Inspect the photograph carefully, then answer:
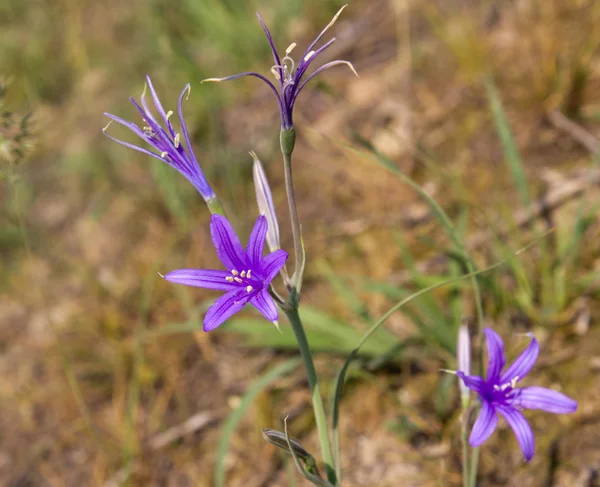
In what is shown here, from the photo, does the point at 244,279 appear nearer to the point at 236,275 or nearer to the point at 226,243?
the point at 236,275

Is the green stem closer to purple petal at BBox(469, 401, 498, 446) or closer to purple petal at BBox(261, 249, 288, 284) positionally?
purple petal at BBox(261, 249, 288, 284)

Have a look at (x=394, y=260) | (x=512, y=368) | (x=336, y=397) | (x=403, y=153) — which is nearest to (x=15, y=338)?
(x=394, y=260)

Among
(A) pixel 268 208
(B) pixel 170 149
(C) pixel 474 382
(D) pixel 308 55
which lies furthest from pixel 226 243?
(C) pixel 474 382

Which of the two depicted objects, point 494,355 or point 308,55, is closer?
point 308,55

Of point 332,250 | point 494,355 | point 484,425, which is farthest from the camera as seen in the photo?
point 332,250

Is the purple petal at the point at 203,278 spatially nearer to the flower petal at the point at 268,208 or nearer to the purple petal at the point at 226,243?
the purple petal at the point at 226,243

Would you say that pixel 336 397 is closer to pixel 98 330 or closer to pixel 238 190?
pixel 98 330

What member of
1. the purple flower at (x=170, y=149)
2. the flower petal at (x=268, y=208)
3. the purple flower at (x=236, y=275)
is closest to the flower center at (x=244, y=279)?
the purple flower at (x=236, y=275)
